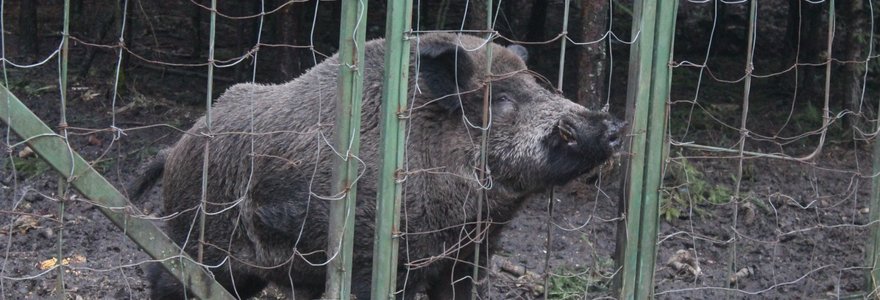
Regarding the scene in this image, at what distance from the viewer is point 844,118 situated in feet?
33.4

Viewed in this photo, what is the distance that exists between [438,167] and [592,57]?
3.42 meters

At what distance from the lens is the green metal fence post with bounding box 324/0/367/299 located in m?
4.45

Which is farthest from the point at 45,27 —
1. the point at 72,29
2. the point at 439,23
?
the point at 439,23

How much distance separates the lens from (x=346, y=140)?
4512 mm

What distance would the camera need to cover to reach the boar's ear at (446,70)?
18.0ft

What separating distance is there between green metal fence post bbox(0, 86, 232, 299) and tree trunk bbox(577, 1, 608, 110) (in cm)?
417

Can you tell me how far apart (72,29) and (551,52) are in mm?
5167

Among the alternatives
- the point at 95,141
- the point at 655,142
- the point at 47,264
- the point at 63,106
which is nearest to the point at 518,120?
the point at 655,142

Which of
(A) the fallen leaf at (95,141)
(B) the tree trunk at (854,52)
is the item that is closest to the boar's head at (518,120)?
(A) the fallen leaf at (95,141)

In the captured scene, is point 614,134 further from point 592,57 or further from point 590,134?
point 592,57

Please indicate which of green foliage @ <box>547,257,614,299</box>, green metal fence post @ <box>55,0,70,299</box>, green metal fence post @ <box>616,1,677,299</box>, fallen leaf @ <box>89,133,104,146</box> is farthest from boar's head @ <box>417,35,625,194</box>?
fallen leaf @ <box>89,133,104,146</box>

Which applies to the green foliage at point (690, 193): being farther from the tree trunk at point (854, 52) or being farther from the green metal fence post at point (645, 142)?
the green metal fence post at point (645, 142)

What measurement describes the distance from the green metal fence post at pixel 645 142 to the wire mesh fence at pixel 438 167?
0.9 inches

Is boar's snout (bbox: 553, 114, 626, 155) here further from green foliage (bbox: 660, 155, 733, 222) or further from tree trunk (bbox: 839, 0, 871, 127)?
tree trunk (bbox: 839, 0, 871, 127)
